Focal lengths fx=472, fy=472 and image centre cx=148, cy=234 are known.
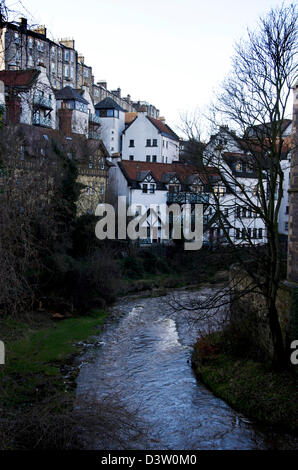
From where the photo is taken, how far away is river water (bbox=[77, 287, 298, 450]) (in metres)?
11.0

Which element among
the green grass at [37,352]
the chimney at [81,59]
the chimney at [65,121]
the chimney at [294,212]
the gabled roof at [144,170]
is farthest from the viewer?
the chimney at [81,59]

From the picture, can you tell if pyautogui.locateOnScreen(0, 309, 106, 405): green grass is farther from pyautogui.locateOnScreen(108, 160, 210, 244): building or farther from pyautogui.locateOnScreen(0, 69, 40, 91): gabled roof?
pyautogui.locateOnScreen(108, 160, 210, 244): building

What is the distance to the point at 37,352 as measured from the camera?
58.3 feet

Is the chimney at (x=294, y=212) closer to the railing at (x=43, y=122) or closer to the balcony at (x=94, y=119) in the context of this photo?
the railing at (x=43, y=122)

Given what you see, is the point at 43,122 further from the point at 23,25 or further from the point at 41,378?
the point at 23,25

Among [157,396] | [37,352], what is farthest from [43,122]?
[157,396]

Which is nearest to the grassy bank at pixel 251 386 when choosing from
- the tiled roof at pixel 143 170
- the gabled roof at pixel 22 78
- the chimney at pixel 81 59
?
the gabled roof at pixel 22 78

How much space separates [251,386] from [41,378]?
6458 mm

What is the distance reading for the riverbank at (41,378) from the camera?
917 centimetres

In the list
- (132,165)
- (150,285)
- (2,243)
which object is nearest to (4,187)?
(2,243)

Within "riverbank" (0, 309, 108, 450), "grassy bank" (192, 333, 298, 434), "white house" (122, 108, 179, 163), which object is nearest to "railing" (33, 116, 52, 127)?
"white house" (122, 108, 179, 163)
